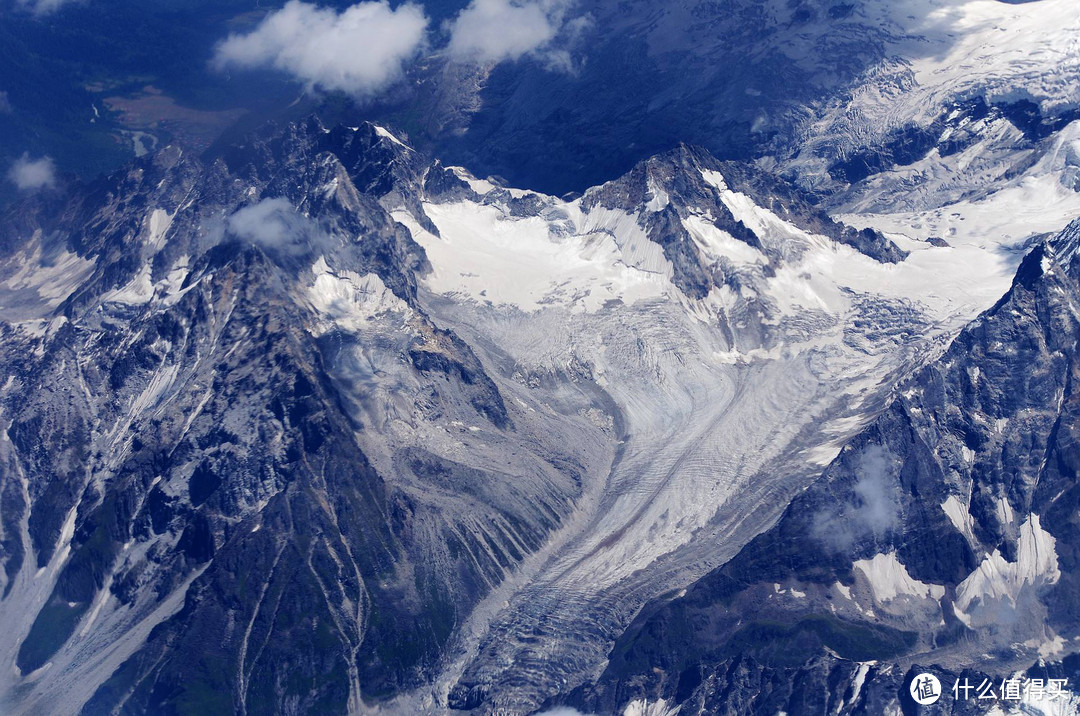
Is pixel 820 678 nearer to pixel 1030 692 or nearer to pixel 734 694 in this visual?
pixel 734 694

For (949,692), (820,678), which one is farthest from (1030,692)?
(820,678)

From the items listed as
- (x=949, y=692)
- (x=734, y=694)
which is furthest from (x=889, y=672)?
(x=734, y=694)

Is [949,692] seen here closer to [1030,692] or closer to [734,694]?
[1030,692]

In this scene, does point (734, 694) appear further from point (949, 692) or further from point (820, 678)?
point (949, 692)

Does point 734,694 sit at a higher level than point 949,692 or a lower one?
higher

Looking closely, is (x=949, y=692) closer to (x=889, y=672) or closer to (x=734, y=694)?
(x=889, y=672)
